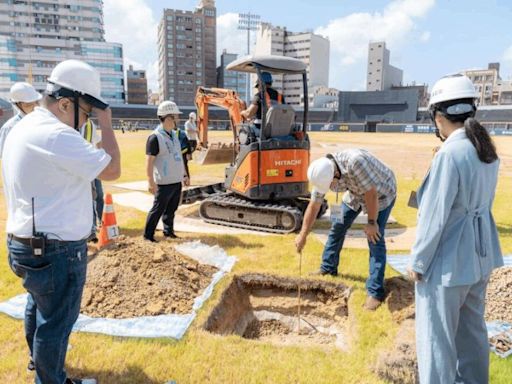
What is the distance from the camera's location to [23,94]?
16.0 ft

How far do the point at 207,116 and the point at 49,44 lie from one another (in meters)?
87.5

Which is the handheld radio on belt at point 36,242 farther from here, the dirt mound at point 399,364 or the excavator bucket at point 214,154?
the excavator bucket at point 214,154

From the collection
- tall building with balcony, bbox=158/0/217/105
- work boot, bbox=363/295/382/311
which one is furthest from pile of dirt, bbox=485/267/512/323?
tall building with balcony, bbox=158/0/217/105

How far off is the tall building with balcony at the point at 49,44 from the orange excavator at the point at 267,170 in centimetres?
7700

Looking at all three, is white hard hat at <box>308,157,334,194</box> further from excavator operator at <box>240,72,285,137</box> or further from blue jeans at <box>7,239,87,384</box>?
excavator operator at <box>240,72,285,137</box>

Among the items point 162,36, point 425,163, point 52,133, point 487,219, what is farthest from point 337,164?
point 162,36

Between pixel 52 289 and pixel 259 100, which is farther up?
pixel 259 100

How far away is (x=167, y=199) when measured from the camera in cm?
609

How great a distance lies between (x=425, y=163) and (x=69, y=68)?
18.9 meters

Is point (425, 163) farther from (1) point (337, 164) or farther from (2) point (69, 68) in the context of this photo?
(2) point (69, 68)

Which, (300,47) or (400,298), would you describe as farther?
(300,47)

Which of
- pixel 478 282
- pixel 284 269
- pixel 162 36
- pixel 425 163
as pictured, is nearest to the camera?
pixel 478 282

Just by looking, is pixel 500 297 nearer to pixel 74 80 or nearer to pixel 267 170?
pixel 267 170

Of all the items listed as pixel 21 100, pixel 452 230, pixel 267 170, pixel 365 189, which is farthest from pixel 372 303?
pixel 21 100
